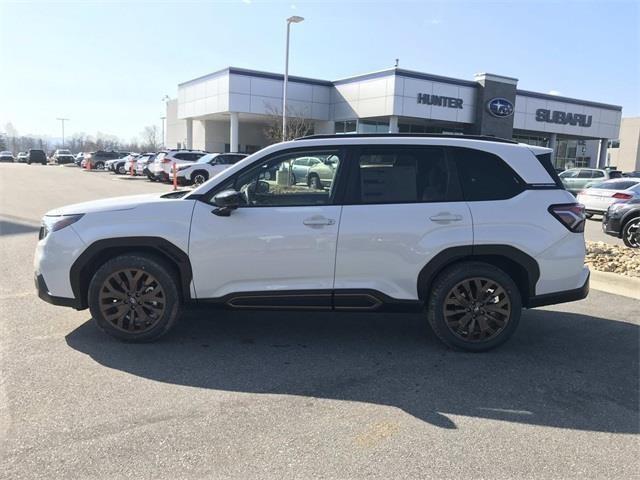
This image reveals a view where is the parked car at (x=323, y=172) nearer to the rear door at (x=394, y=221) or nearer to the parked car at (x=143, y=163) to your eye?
the rear door at (x=394, y=221)

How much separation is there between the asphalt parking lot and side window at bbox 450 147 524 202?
4.68ft

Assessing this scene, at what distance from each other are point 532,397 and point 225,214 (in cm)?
279

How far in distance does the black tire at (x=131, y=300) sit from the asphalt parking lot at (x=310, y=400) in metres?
0.15

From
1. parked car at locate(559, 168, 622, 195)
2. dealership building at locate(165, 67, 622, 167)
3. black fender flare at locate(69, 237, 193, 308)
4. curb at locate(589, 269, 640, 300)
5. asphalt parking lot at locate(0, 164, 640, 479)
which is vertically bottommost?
asphalt parking lot at locate(0, 164, 640, 479)

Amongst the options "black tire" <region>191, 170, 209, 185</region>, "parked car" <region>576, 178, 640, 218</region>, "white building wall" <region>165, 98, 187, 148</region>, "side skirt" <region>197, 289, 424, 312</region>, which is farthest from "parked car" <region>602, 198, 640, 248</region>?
"white building wall" <region>165, 98, 187, 148</region>

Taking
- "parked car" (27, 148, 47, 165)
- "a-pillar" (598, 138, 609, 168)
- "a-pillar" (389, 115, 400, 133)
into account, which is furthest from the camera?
"parked car" (27, 148, 47, 165)

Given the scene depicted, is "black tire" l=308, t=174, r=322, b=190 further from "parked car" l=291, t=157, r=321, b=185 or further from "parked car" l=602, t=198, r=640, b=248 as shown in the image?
"parked car" l=602, t=198, r=640, b=248

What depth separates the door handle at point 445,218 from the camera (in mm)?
4508

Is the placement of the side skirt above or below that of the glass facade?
below

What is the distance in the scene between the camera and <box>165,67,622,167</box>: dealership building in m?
36.8

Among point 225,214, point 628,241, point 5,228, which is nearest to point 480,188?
point 225,214

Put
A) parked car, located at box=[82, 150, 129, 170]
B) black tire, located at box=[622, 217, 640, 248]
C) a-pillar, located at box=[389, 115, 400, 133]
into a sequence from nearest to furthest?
black tire, located at box=[622, 217, 640, 248]
a-pillar, located at box=[389, 115, 400, 133]
parked car, located at box=[82, 150, 129, 170]

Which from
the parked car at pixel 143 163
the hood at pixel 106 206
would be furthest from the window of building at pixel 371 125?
the hood at pixel 106 206

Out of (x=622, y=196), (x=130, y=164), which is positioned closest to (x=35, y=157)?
(x=130, y=164)
